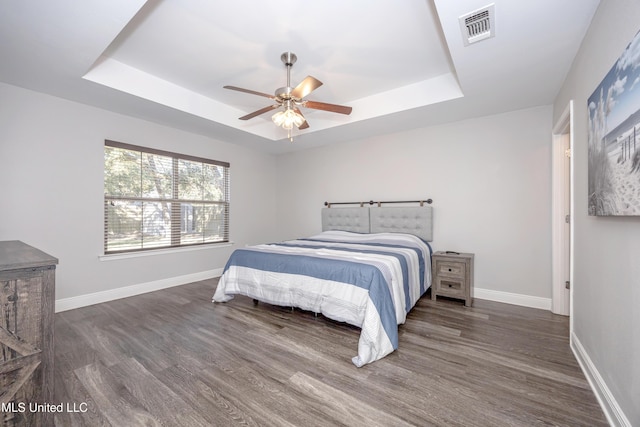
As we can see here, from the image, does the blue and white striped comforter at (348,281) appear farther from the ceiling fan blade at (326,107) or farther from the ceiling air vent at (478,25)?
the ceiling air vent at (478,25)

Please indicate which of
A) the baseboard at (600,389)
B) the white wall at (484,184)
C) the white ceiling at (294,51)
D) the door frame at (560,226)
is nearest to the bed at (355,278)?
the white wall at (484,184)

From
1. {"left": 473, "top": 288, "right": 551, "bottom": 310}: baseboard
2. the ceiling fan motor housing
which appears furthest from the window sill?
{"left": 473, "top": 288, "right": 551, "bottom": 310}: baseboard

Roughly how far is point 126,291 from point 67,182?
5.18ft

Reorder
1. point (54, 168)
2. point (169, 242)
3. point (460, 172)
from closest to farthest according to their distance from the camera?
point (54, 168)
point (460, 172)
point (169, 242)

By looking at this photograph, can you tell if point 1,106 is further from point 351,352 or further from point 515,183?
point 515,183

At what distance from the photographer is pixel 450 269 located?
350 centimetres

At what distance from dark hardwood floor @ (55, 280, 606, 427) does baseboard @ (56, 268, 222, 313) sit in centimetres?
21

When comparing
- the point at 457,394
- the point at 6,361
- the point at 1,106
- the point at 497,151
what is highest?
the point at 1,106

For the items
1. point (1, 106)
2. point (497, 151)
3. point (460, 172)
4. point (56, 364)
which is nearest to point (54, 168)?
point (1, 106)

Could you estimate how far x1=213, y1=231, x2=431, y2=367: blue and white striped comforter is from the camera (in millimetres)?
2261

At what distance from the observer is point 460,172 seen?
12.7 ft

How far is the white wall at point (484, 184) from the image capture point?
11.1 ft

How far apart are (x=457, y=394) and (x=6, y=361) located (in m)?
2.37

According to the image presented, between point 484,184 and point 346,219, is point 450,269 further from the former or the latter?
point 346,219
